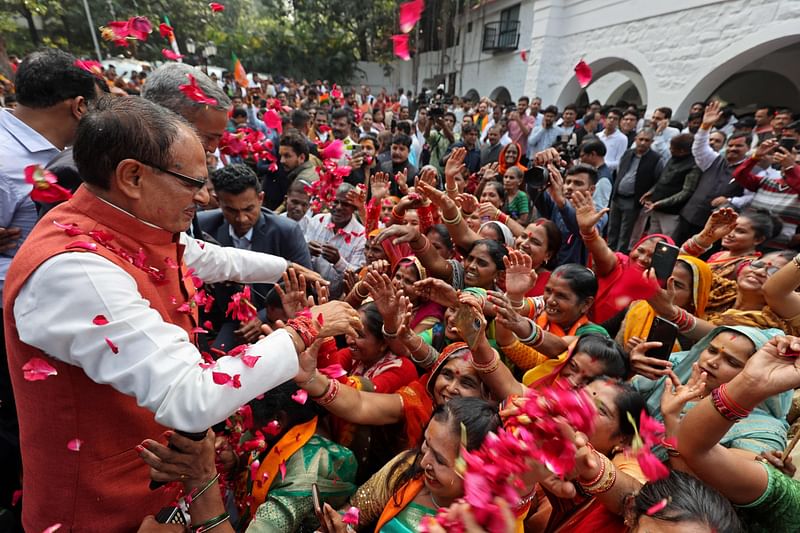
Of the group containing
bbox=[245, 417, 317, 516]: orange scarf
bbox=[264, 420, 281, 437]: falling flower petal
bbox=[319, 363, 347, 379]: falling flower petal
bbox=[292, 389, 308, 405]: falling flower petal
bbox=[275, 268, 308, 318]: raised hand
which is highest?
bbox=[275, 268, 308, 318]: raised hand

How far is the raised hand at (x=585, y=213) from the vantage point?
325cm

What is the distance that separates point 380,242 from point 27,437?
243 centimetres

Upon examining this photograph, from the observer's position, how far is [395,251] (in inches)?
138

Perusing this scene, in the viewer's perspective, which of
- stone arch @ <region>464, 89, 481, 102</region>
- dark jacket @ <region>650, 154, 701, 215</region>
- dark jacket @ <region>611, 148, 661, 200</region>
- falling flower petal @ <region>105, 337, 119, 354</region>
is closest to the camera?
falling flower petal @ <region>105, 337, 119, 354</region>

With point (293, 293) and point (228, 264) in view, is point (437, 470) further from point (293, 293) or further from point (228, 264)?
point (228, 264)

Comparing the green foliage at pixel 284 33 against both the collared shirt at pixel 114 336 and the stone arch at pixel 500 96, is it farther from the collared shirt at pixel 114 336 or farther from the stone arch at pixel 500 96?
the collared shirt at pixel 114 336

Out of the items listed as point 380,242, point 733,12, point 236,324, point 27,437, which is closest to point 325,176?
point 380,242

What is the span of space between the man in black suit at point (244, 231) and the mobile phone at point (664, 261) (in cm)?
227

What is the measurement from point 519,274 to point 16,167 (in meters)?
2.71

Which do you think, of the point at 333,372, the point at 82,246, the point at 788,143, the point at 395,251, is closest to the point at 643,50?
the point at 788,143

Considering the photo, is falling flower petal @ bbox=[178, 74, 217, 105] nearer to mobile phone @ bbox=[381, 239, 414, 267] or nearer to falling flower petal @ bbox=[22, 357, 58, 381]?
falling flower petal @ bbox=[22, 357, 58, 381]

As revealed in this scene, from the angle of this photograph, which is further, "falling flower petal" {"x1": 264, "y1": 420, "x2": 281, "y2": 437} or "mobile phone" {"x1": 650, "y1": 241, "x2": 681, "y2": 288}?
"mobile phone" {"x1": 650, "y1": 241, "x2": 681, "y2": 288}

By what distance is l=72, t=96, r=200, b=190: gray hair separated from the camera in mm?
1291

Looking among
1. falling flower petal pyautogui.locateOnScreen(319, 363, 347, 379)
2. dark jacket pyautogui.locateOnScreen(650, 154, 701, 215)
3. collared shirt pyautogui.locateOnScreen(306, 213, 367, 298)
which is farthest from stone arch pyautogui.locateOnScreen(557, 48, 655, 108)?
falling flower petal pyautogui.locateOnScreen(319, 363, 347, 379)
